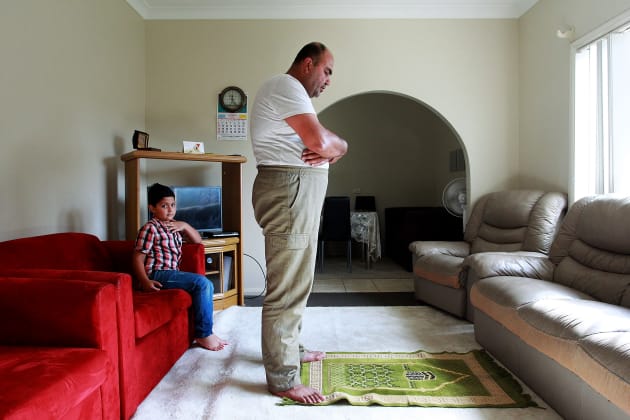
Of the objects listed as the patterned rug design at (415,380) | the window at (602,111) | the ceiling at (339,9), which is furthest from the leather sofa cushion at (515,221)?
the ceiling at (339,9)

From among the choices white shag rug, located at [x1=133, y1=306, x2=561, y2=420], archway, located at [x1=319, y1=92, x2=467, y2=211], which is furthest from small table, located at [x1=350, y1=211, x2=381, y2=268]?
white shag rug, located at [x1=133, y1=306, x2=561, y2=420]

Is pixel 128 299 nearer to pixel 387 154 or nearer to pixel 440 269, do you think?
pixel 440 269

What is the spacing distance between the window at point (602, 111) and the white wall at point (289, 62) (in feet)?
3.07

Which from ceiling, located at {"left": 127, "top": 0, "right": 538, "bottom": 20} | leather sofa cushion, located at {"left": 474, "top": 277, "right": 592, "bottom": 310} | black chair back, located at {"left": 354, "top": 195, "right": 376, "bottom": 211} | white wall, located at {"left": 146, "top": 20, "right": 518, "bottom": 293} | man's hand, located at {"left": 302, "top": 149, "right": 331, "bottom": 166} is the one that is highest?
ceiling, located at {"left": 127, "top": 0, "right": 538, "bottom": 20}

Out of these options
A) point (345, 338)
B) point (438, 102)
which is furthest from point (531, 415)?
point (438, 102)

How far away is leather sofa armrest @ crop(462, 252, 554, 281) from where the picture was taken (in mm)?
2357

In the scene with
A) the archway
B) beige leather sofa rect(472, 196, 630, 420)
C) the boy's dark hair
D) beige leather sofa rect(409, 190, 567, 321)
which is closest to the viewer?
beige leather sofa rect(472, 196, 630, 420)

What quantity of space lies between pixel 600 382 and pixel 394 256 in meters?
4.38

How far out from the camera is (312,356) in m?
2.13

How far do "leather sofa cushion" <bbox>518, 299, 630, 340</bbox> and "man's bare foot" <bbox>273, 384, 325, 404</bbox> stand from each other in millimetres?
943

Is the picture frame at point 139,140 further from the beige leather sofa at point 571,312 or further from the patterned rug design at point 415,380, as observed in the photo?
the beige leather sofa at point 571,312

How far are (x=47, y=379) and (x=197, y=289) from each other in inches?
43.3

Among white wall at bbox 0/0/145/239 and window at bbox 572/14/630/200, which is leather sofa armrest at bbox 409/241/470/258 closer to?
window at bbox 572/14/630/200

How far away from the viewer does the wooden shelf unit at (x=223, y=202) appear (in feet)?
→ 9.33
